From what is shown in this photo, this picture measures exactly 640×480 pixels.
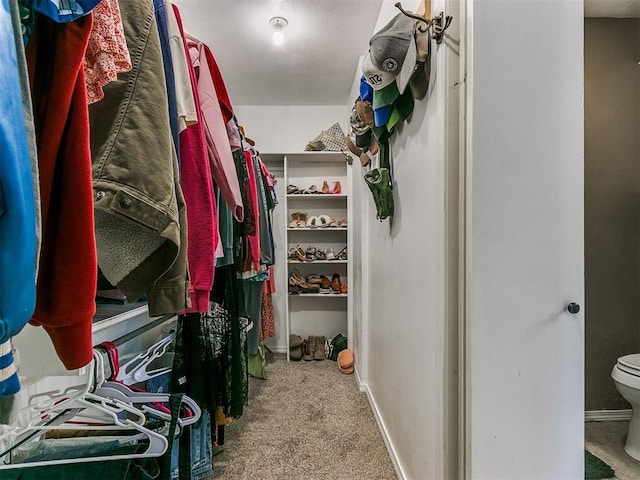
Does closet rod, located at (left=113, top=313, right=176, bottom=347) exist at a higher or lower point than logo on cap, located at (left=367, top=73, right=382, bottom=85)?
lower

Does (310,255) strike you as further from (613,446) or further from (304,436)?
(613,446)

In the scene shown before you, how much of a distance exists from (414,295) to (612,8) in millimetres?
1987

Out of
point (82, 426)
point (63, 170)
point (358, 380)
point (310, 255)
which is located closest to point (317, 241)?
point (310, 255)

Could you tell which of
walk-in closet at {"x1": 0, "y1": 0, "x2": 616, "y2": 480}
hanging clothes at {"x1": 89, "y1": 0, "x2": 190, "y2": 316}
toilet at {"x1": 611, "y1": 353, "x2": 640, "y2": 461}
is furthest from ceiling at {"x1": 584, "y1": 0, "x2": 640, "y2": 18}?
hanging clothes at {"x1": 89, "y1": 0, "x2": 190, "y2": 316}

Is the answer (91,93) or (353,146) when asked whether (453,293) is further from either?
(353,146)

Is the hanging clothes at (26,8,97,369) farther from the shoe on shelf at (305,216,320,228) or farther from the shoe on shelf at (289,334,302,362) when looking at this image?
the shoe on shelf at (289,334,302,362)

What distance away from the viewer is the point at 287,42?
2.12 metres

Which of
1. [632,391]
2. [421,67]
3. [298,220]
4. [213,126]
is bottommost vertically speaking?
[632,391]

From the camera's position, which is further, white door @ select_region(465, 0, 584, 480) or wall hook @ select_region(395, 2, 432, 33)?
wall hook @ select_region(395, 2, 432, 33)

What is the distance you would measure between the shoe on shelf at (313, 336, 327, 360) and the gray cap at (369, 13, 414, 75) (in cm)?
248

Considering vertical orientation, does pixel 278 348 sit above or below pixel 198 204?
below

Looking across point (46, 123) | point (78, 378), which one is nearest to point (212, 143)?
point (46, 123)

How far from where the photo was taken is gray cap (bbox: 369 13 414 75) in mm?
1142

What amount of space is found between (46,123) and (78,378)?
2.68 feet
